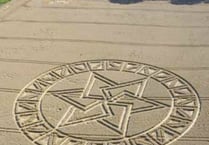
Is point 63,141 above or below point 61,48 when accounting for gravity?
below

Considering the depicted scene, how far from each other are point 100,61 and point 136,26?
193 centimetres

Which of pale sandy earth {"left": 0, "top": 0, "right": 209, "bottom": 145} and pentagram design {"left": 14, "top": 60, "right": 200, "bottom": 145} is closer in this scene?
pentagram design {"left": 14, "top": 60, "right": 200, "bottom": 145}

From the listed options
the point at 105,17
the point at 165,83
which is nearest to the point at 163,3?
the point at 105,17

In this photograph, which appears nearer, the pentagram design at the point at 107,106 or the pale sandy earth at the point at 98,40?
the pentagram design at the point at 107,106

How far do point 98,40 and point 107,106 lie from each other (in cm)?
259

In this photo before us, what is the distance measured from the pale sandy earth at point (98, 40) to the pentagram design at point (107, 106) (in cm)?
19

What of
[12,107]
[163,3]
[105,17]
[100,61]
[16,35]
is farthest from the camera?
[163,3]

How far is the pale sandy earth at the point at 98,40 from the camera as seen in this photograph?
22.3ft

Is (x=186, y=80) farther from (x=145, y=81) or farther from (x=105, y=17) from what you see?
(x=105, y=17)

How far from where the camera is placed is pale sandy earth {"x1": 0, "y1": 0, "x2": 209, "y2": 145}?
679cm

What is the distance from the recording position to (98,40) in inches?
341

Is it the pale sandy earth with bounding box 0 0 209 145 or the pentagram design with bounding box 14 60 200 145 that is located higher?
the pale sandy earth with bounding box 0 0 209 145

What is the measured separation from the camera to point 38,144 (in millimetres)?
5656

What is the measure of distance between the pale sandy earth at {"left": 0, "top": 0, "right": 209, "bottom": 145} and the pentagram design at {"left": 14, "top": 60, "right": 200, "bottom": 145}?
0.62ft
